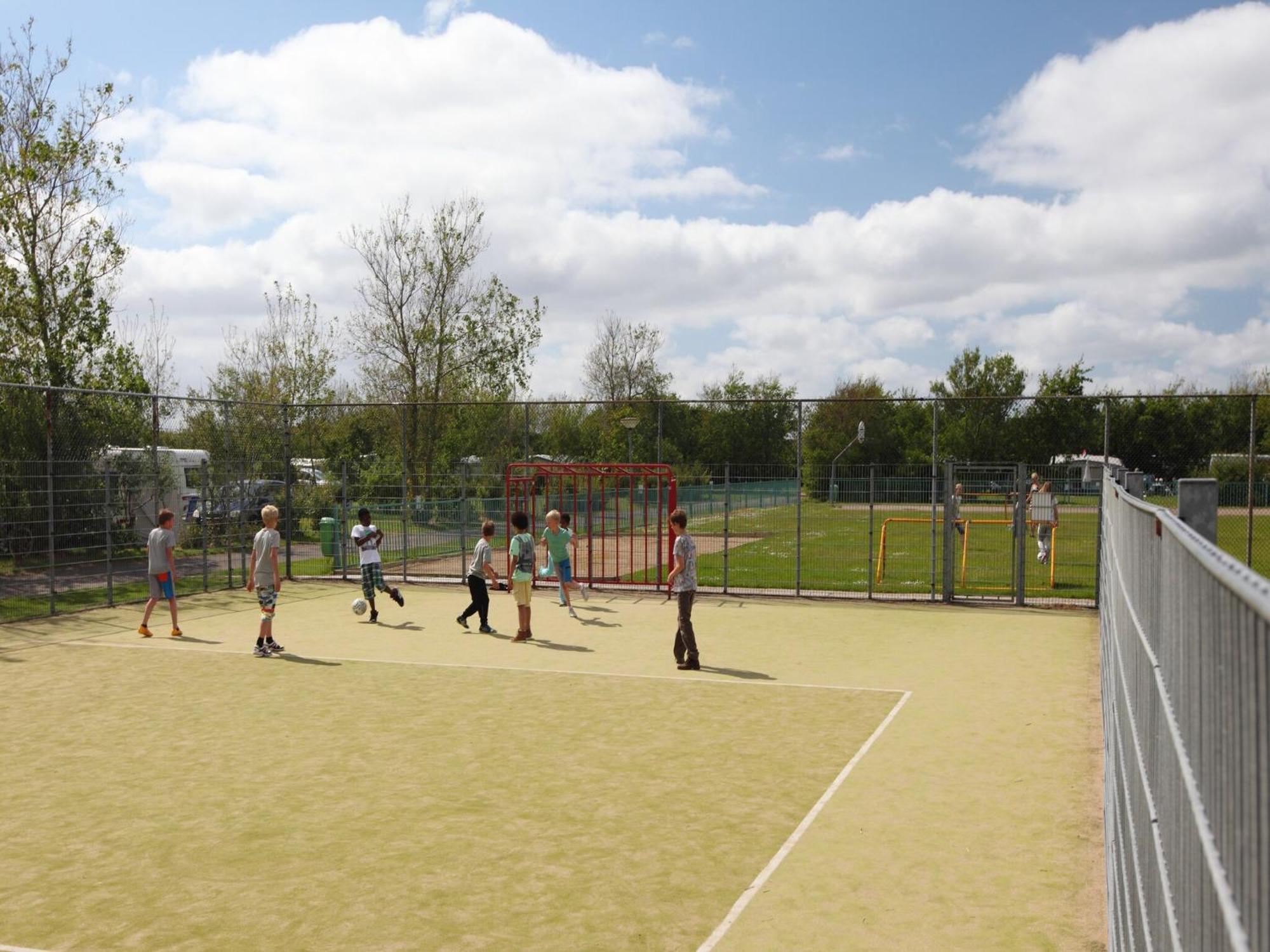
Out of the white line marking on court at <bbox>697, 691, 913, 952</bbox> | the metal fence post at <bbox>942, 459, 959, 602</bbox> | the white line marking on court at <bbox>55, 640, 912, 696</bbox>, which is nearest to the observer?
the white line marking on court at <bbox>697, 691, 913, 952</bbox>

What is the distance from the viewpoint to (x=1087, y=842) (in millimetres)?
7406

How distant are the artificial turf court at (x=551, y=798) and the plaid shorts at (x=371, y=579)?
2.71 meters

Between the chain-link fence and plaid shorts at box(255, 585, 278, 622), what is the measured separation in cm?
477

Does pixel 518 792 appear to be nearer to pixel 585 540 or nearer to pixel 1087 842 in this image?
pixel 1087 842

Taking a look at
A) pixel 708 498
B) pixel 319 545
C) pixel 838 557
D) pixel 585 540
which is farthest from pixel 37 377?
pixel 838 557

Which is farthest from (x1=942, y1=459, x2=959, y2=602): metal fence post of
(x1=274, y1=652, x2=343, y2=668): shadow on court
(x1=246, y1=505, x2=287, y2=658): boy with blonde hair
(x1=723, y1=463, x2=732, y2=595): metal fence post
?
(x1=246, y1=505, x2=287, y2=658): boy with blonde hair

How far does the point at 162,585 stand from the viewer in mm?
16484

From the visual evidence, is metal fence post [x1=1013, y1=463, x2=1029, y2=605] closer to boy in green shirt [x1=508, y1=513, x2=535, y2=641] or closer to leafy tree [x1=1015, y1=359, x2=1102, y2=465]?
leafy tree [x1=1015, y1=359, x2=1102, y2=465]

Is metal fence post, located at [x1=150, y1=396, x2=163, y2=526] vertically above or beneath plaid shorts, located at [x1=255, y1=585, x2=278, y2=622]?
above

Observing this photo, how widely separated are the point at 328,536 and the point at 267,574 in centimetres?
1023

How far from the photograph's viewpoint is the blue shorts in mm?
16297

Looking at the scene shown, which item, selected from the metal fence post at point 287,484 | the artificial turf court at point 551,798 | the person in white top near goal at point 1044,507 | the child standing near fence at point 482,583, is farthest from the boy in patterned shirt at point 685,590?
the metal fence post at point 287,484

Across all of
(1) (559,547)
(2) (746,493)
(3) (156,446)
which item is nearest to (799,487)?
(2) (746,493)

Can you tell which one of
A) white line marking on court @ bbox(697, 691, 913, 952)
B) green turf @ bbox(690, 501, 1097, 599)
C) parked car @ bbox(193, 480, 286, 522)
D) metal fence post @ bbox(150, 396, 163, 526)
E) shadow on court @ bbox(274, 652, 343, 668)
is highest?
metal fence post @ bbox(150, 396, 163, 526)
